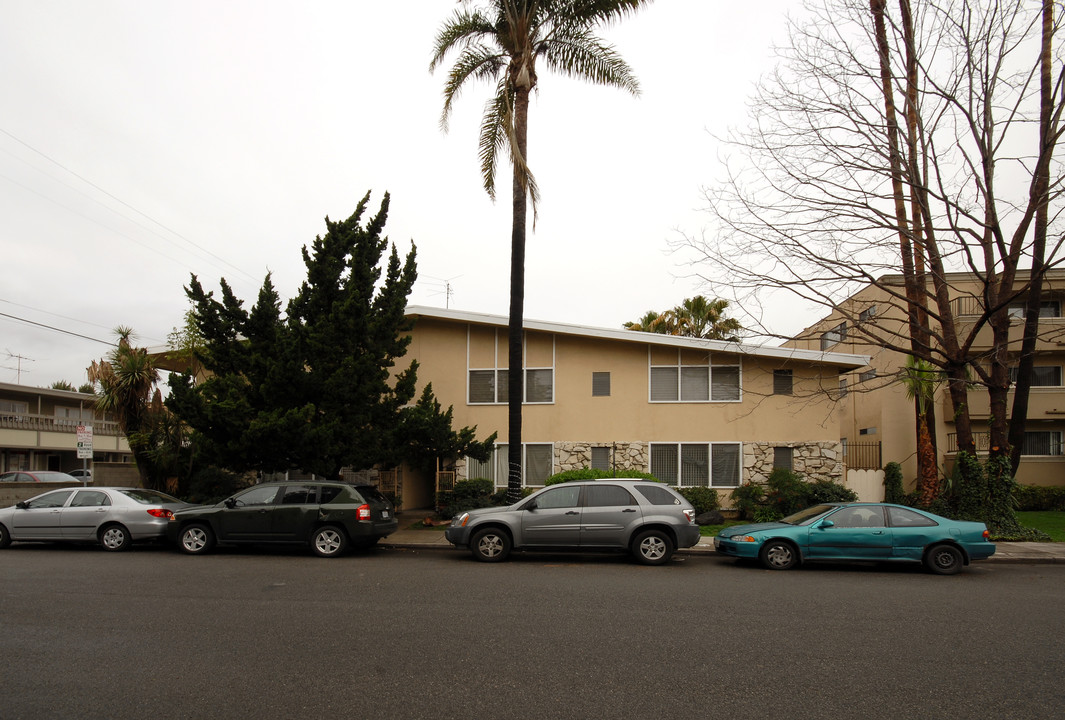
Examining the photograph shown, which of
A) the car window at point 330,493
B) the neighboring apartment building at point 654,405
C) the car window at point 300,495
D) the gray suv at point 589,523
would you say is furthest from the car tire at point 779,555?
the car window at point 300,495

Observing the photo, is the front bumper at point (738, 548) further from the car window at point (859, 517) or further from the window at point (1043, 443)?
the window at point (1043, 443)

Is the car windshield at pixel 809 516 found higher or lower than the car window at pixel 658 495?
lower

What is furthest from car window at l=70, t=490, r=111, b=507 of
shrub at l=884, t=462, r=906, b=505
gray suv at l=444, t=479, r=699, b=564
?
shrub at l=884, t=462, r=906, b=505

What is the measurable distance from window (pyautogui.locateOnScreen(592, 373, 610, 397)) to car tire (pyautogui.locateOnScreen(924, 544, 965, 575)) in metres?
9.85

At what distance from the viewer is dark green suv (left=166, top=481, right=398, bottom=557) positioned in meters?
13.7

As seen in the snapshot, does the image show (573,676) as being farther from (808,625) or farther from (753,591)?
(753,591)

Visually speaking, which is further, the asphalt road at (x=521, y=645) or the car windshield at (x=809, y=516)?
the car windshield at (x=809, y=516)

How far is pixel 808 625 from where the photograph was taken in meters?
7.92

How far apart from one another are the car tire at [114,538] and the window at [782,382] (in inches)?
636

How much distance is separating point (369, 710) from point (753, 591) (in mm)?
6575

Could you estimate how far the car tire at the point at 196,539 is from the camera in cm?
1394

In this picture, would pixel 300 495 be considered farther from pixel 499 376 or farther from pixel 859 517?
pixel 859 517

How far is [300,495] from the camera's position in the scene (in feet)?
45.9

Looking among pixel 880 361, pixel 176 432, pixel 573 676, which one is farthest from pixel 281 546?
pixel 880 361
